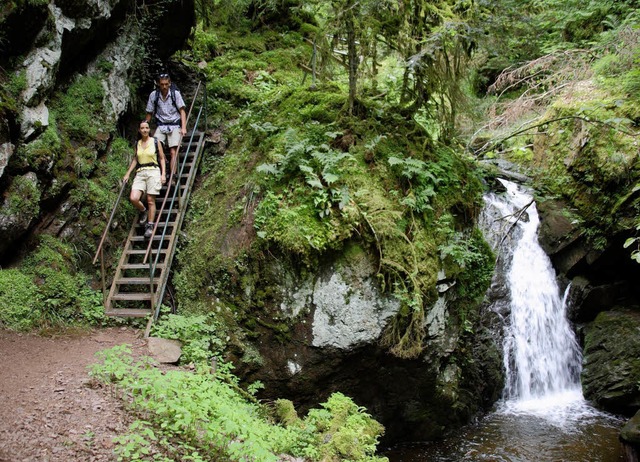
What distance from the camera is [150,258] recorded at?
6.96m

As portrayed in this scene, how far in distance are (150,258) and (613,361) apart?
9.60m

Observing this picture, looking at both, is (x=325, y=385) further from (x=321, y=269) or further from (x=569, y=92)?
(x=569, y=92)

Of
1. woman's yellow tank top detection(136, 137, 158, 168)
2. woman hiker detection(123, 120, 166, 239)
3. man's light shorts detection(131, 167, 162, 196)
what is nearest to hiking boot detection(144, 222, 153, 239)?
woman hiker detection(123, 120, 166, 239)

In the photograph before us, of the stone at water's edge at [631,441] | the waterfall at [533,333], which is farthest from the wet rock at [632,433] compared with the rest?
the waterfall at [533,333]

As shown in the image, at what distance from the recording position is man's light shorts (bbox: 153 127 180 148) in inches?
359

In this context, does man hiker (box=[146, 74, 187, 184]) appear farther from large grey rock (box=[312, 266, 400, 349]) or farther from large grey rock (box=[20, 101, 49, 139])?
large grey rock (box=[312, 266, 400, 349])

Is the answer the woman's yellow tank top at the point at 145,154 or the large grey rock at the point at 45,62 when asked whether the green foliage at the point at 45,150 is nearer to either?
the large grey rock at the point at 45,62

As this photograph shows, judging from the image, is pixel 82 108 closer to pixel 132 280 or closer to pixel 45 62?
pixel 45 62

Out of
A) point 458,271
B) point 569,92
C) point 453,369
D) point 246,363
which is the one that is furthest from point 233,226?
point 569,92

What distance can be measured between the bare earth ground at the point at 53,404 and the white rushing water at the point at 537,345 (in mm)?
7814

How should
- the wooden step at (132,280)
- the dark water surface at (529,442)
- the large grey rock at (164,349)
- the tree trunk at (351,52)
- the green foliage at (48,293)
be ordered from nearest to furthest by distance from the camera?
the large grey rock at (164,349), the green foliage at (48,293), the wooden step at (132,280), the dark water surface at (529,442), the tree trunk at (351,52)

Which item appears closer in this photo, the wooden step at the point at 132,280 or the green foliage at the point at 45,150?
the green foliage at the point at 45,150

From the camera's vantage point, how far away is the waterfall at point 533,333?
9758 millimetres

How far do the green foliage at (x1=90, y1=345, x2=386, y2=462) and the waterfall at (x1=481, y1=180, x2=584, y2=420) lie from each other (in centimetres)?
496
